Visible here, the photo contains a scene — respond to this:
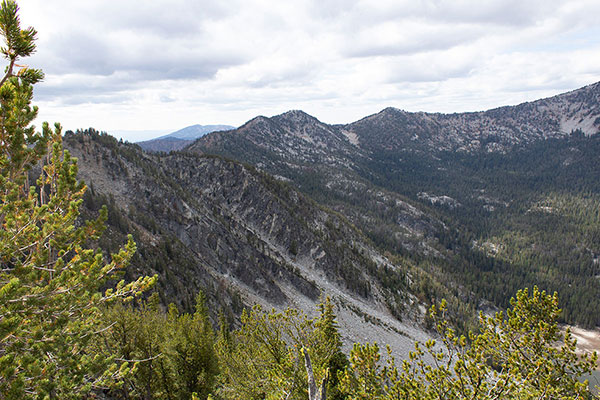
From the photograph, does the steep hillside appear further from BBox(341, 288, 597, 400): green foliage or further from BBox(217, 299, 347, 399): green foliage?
BBox(341, 288, 597, 400): green foliage

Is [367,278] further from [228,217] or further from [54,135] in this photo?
[54,135]

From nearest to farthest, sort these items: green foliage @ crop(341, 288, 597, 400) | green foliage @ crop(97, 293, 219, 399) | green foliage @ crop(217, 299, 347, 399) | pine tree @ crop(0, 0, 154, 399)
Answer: pine tree @ crop(0, 0, 154, 399), green foliage @ crop(341, 288, 597, 400), green foliage @ crop(217, 299, 347, 399), green foliage @ crop(97, 293, 219, 399)

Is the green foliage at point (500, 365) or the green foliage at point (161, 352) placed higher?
the green foliage at point (500, 365)

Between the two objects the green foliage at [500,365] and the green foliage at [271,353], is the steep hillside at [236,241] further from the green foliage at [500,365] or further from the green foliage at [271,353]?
the green foliage at [500,365]

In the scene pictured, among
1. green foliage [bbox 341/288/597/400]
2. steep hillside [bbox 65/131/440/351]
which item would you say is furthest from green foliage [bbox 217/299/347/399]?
steep hillside [bbox 65/131/440/351]

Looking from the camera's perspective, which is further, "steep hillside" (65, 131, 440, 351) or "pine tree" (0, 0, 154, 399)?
"steep hillside" (65, 131, 440, 351)

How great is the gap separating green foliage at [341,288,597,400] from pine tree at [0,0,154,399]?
25.5 ft

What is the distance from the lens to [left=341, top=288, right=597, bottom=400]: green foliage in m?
8.83

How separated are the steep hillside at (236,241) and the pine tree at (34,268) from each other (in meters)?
36.3

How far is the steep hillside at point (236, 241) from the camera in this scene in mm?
50781

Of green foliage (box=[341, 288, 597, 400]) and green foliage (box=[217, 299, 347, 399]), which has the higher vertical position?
green foliage (box=[341, 288, 597, 400])

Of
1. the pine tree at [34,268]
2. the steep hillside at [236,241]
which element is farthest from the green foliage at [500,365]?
the steep hillside at [236,241]

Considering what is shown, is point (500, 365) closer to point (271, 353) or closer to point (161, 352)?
point (271, 353)

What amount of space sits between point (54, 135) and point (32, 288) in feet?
12.0
